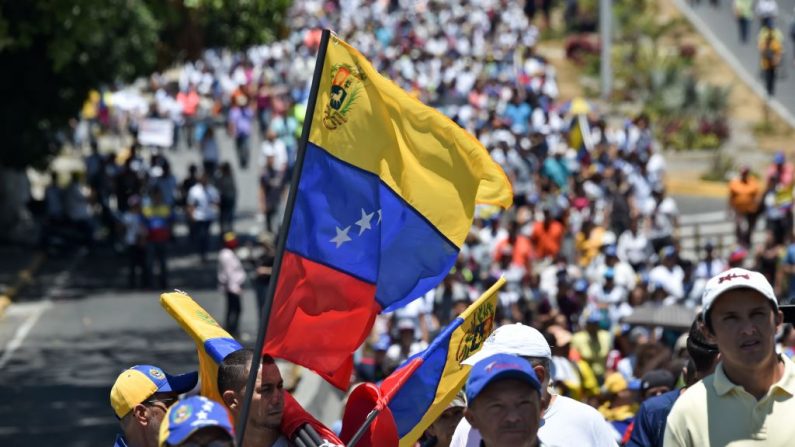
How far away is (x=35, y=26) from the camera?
64.0ft

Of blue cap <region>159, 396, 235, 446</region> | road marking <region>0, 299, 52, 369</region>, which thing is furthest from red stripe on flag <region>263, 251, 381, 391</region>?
road marking <region>0, 299, 52, 369</region>

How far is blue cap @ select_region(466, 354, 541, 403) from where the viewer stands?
15.4 ft

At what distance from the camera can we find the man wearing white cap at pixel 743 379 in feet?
16.4

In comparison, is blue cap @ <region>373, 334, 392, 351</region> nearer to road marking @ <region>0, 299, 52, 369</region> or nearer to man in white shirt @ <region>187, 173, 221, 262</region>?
road marking @ <region>0, 299, 52, 369</region>

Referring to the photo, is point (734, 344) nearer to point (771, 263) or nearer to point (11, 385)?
point (11, 385)

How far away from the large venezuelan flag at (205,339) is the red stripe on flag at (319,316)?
0.19 metres

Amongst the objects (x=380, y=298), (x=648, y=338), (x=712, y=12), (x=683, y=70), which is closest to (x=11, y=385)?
(x=648, y=338)

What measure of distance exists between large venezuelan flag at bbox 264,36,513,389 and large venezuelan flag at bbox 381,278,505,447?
0.79 feet

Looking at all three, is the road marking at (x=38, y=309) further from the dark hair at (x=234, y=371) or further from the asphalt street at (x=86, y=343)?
the dark hair at (x=234, y=371)

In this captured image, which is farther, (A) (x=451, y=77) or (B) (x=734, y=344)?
(A) (x=451, y=77)

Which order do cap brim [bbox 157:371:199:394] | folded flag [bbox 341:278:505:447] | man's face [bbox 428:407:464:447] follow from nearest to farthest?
cap brim [bbox 157:371:199:394] → folded flag [bbox 341:278:505:447] → man's face [bbox 428:407:464:447]

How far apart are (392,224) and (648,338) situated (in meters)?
Answer: 7.56

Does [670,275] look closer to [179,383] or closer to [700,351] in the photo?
[700,351]

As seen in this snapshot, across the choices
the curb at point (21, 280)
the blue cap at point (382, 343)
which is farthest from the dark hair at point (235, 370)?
the curb at point (21, 280)
